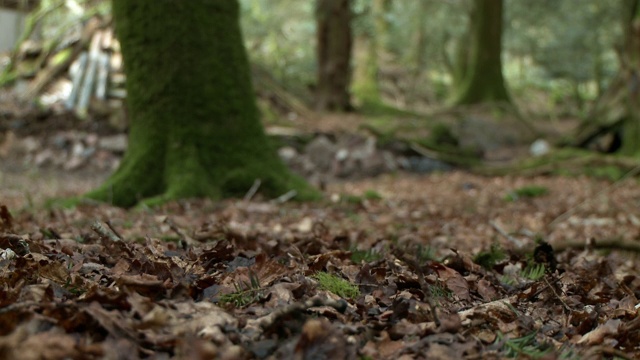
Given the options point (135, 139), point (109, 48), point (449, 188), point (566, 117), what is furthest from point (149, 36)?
point (566, 117)

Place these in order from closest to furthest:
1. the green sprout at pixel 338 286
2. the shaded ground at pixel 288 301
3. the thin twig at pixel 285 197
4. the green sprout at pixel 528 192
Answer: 1. the shaded ground at pixel 288 301
2. the green sprout at pixel 338 286
3. the thin twig at pixel 285 197
4. the green sprout at pixel 528 192

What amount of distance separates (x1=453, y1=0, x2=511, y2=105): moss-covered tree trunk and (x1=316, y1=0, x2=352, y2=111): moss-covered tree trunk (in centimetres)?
345

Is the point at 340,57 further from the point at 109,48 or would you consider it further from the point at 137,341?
the point at 137,341

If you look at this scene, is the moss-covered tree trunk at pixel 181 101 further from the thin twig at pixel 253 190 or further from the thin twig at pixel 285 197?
the thin twig at pixel 285 197

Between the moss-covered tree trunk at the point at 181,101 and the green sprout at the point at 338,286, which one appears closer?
the green sprout at the point at 338,286

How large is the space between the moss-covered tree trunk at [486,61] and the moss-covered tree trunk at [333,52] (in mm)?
3454

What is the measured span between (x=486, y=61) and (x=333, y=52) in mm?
4612

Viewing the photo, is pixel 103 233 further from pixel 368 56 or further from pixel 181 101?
pixel 368 56

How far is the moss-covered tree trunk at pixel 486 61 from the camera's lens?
60.7 ft

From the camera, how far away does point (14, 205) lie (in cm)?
730

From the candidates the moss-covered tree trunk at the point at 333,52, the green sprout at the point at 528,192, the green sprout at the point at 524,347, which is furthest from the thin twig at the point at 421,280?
the moss-covered tree trunk at the point at 333,52

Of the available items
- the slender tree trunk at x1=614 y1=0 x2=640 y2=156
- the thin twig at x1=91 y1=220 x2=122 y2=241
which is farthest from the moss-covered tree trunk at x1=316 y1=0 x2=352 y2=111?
the thin twig at x1=91 y1=220 x2=122 y2=241

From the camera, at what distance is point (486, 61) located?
18750 mm

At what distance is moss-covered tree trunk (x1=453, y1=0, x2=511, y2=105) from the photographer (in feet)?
60.7
